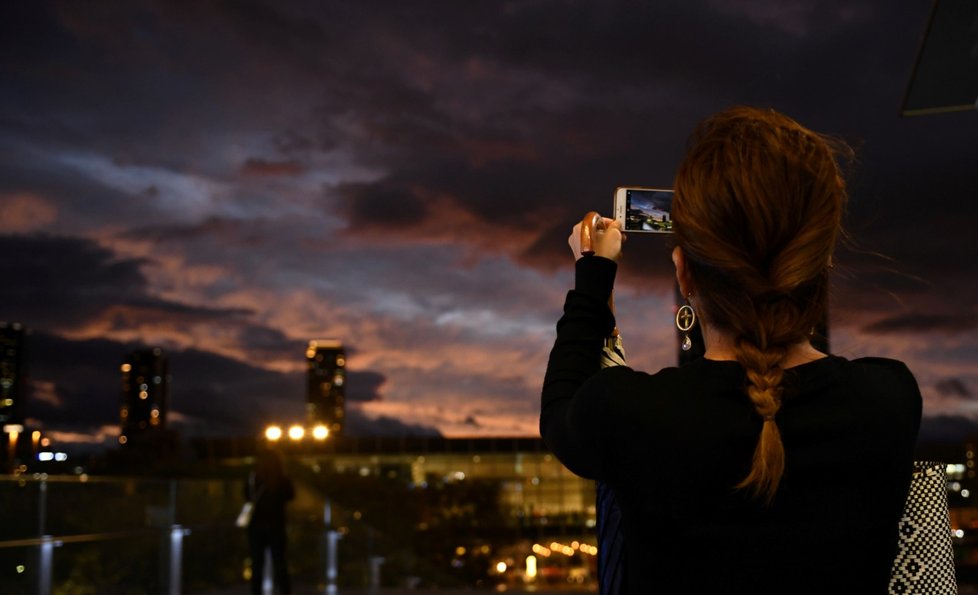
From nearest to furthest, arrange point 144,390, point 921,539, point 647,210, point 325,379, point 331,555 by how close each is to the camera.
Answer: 1. point 921,539
2. point 647,210
3. point 331,555
4. point 325,379
5. point 144,390

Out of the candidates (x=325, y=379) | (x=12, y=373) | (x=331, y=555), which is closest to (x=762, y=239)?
(x=331, y=555)

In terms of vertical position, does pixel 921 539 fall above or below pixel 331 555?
above

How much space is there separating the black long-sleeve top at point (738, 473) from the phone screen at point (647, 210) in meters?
0.31

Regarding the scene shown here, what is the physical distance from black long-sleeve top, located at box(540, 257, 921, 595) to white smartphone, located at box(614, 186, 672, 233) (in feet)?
1.02

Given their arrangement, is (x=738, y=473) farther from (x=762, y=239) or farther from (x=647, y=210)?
(x=647, y=210)

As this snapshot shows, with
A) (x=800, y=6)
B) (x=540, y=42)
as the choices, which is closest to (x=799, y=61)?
(x=800, y=6)

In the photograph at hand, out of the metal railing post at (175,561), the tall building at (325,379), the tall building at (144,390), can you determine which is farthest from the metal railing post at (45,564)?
the tall building at (144,390)

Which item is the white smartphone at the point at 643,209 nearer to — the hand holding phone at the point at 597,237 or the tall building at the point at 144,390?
the hand holding phone at the point at 597,237

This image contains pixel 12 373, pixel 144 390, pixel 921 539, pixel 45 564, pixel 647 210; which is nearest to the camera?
pixel 921 539

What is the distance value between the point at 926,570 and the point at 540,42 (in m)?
11.8

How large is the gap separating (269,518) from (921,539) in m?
8.09

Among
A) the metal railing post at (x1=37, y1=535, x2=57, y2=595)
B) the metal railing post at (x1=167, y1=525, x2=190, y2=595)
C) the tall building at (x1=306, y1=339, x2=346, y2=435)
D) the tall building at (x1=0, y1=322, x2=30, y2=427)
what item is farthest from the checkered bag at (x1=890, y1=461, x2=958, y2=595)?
the tall building at (x1=306, y1=339, x2=346, y2=435)

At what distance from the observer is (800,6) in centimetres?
945

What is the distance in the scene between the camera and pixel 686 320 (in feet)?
3.82
